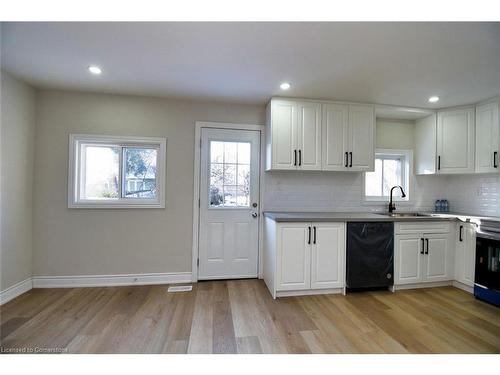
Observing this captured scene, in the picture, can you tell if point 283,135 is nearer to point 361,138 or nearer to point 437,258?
point 361,138

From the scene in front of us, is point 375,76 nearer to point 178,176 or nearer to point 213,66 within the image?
A: point 213,66

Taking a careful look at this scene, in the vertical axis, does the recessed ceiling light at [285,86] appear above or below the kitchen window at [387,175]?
above

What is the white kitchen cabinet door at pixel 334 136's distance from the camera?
9.36 ft

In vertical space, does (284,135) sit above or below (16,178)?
above

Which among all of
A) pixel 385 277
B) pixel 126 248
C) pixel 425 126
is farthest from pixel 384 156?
pixel 126 248

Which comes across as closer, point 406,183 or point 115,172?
point 115,172

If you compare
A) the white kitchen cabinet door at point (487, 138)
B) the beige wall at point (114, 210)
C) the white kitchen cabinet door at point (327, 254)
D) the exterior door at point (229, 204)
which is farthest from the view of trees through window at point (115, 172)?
the white kitchen cabinet door at point (487, 138)

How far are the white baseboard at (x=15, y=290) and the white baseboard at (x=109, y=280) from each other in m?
0.06

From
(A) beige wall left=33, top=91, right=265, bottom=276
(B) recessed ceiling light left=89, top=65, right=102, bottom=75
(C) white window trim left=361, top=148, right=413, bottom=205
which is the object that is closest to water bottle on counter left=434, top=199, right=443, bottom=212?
(C) white window trim left=361, top=148, right=413, bottom=205

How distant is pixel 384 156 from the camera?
348 cm

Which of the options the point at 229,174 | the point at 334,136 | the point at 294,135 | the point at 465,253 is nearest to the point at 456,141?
the point at 465,253

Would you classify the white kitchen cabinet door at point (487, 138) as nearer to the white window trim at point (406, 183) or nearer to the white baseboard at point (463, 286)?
the white window trim at point (406, 183)

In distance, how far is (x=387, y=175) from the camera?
3.46 metres

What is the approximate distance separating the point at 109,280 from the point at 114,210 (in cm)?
86
